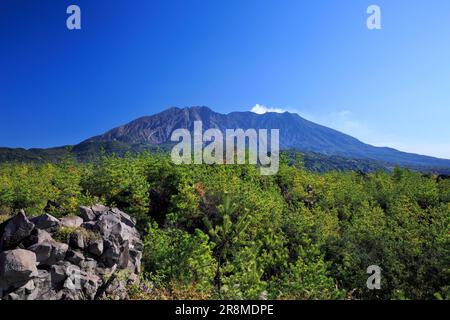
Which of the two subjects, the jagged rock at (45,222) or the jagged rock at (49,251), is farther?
the jagged rock at (45,222)

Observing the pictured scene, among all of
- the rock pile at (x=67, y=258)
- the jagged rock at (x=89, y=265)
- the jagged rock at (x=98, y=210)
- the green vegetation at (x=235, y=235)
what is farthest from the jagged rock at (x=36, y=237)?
the green vegetation at (x=235, y=235)

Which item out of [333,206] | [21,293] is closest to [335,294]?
[21,293]

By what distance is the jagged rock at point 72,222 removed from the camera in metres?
15.0

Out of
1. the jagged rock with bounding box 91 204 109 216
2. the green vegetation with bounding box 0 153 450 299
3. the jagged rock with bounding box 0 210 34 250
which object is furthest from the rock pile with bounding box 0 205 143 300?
the green vegetation with bounding box 0 153 450 299

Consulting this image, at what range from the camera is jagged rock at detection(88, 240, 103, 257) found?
48.7 ft

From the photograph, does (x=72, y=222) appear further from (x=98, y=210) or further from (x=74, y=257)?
(x=98, y=210)

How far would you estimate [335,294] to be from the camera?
1268 centimetres

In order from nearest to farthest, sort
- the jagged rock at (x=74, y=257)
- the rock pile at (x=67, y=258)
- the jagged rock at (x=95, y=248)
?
1. the rock pile at (x=67, y=258)
2. the jagged rock at (x=74, y=257)
3. the jagged rock at (x=95, y=248)

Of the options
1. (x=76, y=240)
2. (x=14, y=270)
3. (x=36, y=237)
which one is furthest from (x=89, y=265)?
(x=14, y=270)

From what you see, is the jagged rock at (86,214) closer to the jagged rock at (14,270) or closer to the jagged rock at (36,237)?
the jagged rock at (36,237)

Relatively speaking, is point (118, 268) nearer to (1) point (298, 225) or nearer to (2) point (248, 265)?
(2) point (248, 265)

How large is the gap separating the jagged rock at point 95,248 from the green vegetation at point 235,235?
2334 millimetres

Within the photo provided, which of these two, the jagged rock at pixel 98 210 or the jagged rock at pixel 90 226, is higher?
the jagged rock at pixel 98 210

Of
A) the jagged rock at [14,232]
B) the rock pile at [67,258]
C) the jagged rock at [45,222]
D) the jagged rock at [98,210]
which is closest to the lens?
the rock pile at [67,258]
